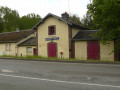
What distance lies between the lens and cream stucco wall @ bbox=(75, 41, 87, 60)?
67.6 ft

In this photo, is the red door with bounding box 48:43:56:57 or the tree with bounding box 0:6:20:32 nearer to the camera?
the red door with bounding box 48:43:56:57

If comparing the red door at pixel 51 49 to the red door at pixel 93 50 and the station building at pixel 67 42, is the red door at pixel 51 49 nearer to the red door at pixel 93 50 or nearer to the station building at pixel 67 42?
the station building at pixel 67 42

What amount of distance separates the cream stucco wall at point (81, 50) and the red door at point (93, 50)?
1.80ft

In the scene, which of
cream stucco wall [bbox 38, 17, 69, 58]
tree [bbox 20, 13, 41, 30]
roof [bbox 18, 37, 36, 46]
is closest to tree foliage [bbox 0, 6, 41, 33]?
tree [bbox 20, 13, 41, 30]

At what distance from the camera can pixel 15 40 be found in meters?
29.2

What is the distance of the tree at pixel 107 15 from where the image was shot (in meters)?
14.4

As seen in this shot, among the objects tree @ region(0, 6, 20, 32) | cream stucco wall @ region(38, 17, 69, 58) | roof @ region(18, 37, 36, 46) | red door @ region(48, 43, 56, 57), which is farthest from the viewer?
tree @ region(0, 6, 20, 32)

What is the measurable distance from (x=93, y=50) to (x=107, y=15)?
19.6ft

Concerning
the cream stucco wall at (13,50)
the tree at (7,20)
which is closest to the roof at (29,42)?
the cream stucco wall at (13,50)

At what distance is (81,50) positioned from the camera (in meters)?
20.8

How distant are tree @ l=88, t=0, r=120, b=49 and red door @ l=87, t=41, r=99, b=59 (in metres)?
3.38

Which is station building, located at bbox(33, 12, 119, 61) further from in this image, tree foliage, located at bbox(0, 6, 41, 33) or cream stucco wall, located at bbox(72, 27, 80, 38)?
tree foliage, located at bbox(0, 6, 41, 33)

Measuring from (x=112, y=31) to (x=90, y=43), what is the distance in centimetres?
512

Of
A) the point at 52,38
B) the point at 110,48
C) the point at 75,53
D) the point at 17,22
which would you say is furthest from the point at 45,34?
the point at 17,22
